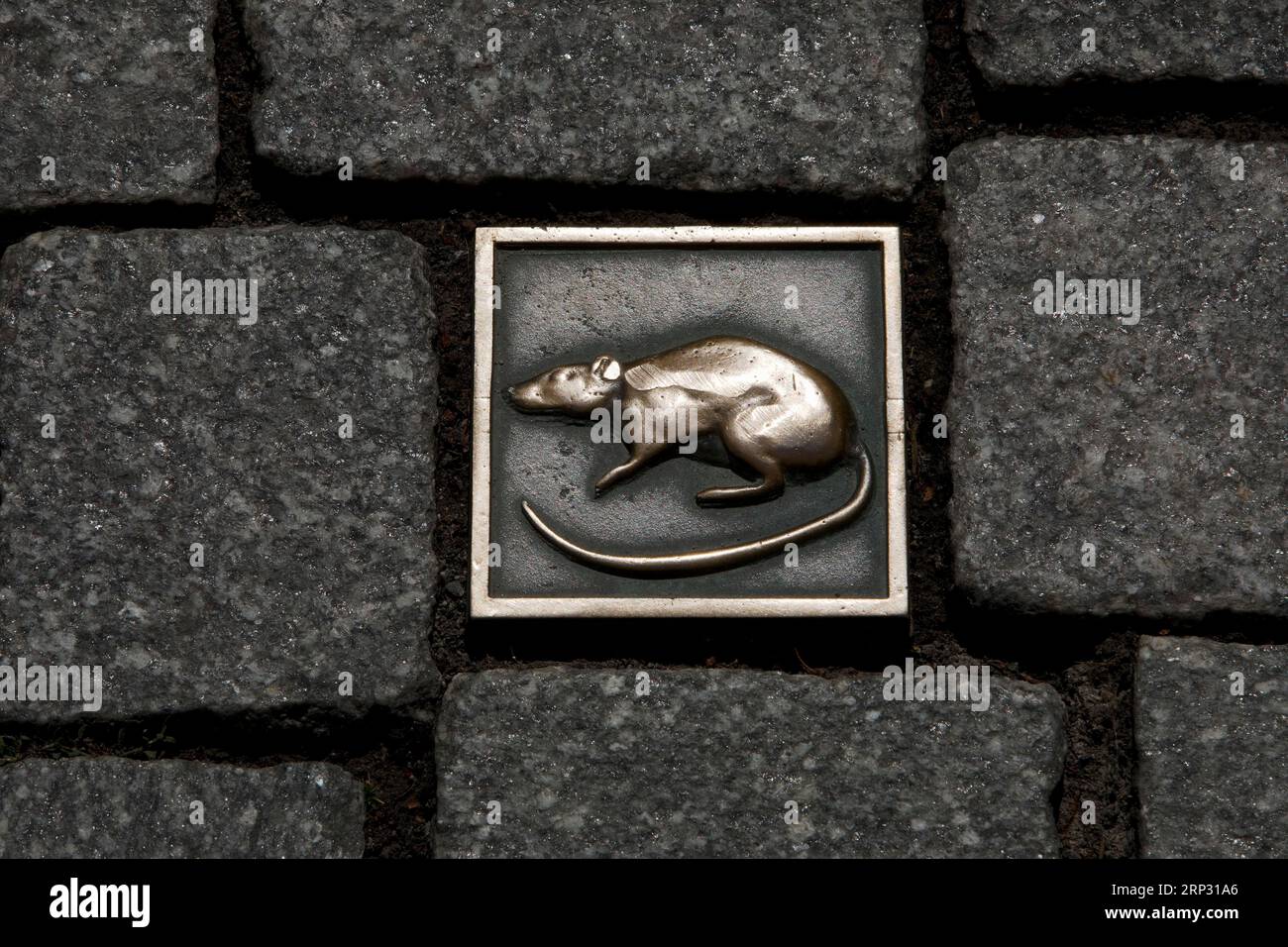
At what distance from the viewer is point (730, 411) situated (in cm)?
192

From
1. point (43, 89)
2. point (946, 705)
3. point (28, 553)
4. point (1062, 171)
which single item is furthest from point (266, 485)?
point (1062, 171)

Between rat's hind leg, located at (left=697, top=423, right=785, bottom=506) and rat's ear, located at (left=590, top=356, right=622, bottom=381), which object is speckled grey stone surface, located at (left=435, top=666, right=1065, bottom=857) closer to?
rat's hind leg, located at (left=697, top=423, right=785, bottom=506)

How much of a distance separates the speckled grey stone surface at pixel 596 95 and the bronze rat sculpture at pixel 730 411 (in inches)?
11.9

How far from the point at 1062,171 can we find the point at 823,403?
539 millimetres

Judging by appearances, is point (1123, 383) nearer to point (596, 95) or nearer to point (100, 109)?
point (596, 95)

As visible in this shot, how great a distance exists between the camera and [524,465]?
1946mm

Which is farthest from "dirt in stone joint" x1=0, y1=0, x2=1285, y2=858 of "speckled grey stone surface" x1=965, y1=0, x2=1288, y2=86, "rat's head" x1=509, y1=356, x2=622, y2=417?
"rat's head" x1=509, y1=356, x2=622, y2=417

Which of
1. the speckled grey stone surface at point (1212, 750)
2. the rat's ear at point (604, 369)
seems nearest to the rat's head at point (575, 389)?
the rat's ear at point (604, 369)

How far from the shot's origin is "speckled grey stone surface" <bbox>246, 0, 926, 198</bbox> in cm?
202

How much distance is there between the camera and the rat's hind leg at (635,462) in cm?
193

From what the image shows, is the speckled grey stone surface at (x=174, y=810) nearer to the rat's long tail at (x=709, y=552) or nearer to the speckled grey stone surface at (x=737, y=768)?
the speckled grey stone surface at (x=737, y=768)

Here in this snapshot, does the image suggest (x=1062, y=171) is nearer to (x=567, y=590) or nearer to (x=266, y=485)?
(x=567, y=590)

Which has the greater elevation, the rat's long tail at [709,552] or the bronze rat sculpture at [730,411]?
the bronze rat sculpture at [730,411]

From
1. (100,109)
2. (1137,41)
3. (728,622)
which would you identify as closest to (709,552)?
(728,622)
